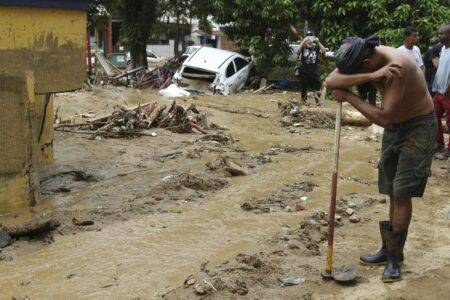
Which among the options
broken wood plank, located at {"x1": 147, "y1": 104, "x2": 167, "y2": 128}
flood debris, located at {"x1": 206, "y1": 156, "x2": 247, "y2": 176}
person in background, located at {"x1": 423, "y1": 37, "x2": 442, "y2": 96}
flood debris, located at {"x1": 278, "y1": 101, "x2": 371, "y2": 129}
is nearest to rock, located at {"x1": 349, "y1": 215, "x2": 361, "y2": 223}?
flood debris, located at {"x1": 206, "y1": 156, "x2": 247, "y2": 176}

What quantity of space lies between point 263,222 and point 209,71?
1248 cm

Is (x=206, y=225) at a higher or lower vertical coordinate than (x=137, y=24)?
lower

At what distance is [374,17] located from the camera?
1698cm

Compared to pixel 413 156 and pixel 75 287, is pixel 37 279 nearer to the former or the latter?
pixel 75 287

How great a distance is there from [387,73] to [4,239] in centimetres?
345

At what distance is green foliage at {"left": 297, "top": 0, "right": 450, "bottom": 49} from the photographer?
1636 cm

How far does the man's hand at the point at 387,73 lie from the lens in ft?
11.9

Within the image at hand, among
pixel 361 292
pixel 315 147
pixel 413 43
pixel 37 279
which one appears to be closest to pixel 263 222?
pixel 361 292

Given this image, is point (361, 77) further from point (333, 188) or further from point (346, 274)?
point (346, 274)

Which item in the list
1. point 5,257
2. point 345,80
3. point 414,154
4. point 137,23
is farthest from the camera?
point 137,23

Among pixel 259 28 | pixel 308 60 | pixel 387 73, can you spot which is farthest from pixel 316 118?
pixel 259 28

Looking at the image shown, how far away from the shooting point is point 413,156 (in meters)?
3.88

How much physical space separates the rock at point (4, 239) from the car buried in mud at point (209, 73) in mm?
12966

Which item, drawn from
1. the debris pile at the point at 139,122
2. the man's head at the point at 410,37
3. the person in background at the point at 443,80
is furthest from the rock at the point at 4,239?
the man's head at the point at 410,37
